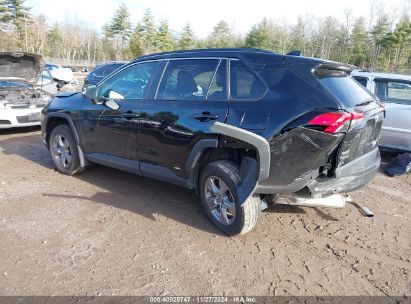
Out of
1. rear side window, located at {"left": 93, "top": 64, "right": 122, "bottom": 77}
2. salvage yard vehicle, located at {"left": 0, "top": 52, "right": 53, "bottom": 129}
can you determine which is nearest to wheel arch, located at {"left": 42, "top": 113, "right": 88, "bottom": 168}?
salvage yard vehicle, located at {"left": 0, "top": 52, "right": 53, "bottom": 129}

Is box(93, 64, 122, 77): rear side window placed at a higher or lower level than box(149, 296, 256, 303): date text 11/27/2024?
higher

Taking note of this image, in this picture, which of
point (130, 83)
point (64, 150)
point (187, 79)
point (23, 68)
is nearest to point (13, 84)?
point (23, 68)

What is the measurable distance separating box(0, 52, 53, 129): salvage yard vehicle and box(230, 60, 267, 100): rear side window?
5.82m

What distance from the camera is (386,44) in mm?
48250

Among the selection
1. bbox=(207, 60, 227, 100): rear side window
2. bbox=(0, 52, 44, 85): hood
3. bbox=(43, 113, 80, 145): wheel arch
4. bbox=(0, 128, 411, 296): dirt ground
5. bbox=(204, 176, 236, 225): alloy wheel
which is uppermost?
bbox=(0, 52, 44, 85): hood

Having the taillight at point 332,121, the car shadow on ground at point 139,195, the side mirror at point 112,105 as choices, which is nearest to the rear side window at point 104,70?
the car shadow on ground at point 139,195

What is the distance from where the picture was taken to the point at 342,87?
319 cm

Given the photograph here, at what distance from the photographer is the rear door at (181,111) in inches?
135

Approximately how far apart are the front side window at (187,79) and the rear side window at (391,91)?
412 centimetres

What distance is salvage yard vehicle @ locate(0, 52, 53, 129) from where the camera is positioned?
7266mm

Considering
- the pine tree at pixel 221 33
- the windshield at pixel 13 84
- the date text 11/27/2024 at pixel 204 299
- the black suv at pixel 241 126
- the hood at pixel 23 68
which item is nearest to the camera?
the date text 11/27/2024 at pixel 204 299

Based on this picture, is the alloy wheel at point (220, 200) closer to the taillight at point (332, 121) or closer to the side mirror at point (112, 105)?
the taillight at point (332, 121)

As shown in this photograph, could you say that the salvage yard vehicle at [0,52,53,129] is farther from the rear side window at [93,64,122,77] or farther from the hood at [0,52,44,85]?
the rear side window at [93,64,122,77]

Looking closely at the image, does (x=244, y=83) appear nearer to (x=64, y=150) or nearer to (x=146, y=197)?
(x=146, y=197)
